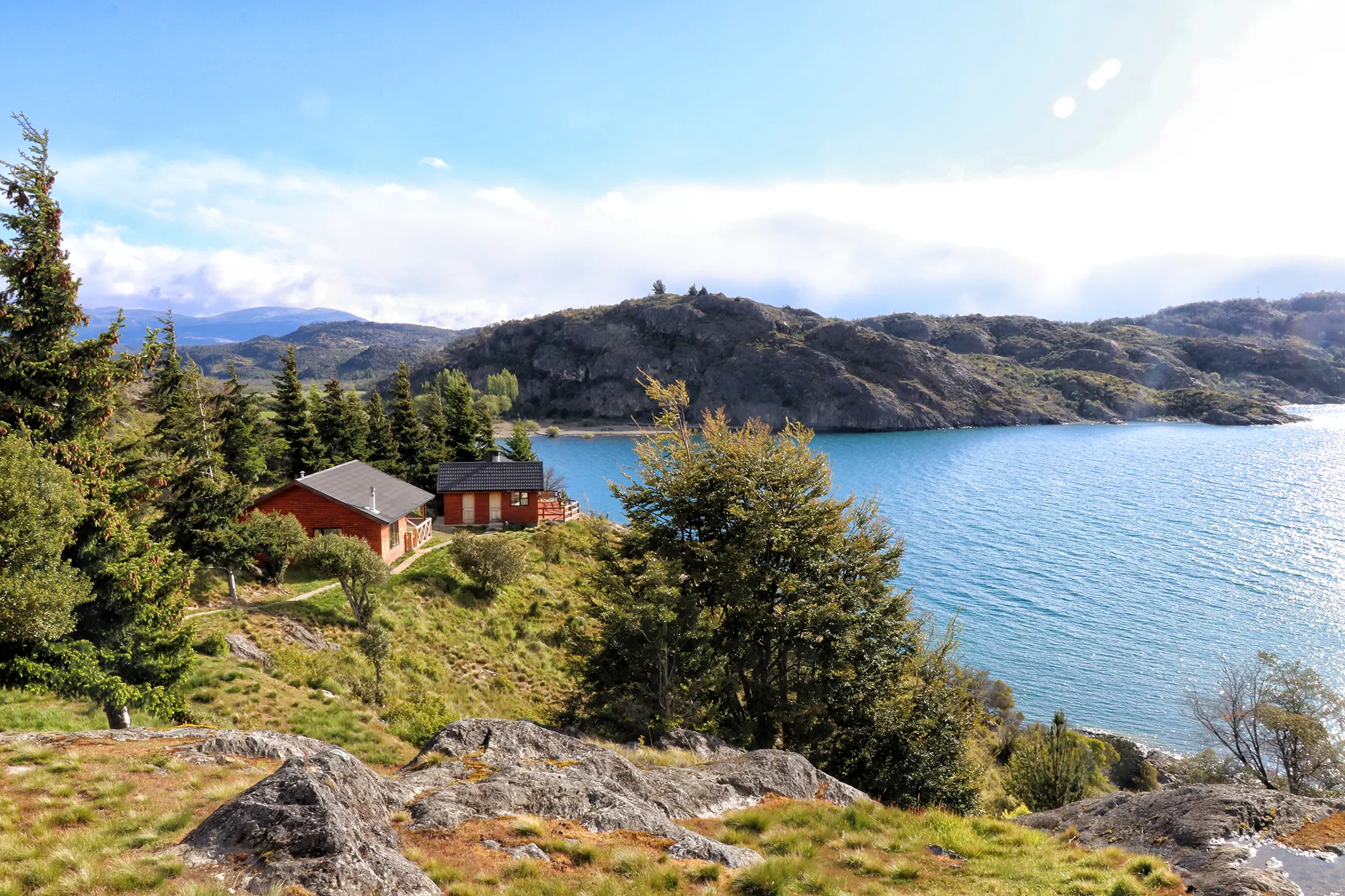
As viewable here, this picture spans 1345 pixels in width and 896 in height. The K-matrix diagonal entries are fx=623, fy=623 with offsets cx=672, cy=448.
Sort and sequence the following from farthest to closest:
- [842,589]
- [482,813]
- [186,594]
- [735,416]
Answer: [735,416] → [842,589] → [186,594] → [482,813]

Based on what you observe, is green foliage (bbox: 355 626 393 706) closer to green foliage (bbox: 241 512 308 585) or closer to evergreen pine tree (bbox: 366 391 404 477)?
green foliage (bbox: 241 512 308 585)

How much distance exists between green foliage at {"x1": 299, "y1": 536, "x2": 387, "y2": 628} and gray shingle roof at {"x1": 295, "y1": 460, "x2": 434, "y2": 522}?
23.1 ft

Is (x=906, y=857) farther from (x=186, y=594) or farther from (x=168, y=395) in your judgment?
(x=168, y=395)

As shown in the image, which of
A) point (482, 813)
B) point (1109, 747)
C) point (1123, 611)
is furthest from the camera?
point (1123, 611)

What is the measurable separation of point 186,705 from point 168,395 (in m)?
26.8

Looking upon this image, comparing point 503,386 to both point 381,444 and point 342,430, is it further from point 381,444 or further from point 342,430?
point 381,444

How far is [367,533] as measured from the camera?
32250mm

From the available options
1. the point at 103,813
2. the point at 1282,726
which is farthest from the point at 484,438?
the point at 1282,726

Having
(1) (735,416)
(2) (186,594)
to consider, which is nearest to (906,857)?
(2) (186,594)

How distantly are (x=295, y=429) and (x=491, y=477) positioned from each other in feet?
49.6

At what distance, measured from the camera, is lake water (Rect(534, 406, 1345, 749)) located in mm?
34250

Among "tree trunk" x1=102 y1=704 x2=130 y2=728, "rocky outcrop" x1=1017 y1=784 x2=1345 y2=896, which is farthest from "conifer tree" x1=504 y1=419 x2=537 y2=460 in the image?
"rocky outcrop" x1=1017 y1=784 x2=1345 y2=896

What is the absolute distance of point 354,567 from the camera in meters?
24.0

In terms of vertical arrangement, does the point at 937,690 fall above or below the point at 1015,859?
below
